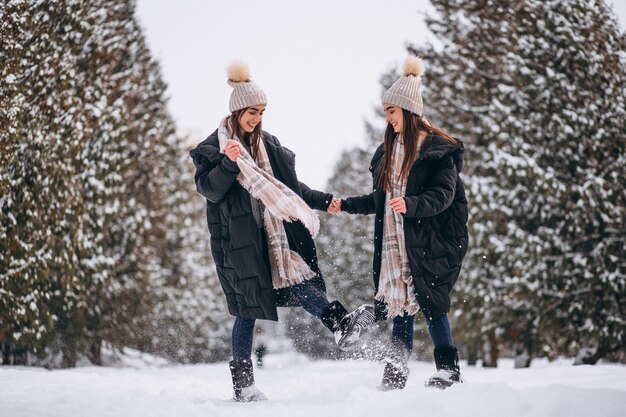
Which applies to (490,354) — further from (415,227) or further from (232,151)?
(232,151)

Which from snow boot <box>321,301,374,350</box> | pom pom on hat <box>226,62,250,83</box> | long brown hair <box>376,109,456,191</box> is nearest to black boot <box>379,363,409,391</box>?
snow boot <box>321,301,374,350</box>

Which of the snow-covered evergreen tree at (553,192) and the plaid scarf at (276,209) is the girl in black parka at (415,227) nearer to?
the plaid scarf at (276,209)

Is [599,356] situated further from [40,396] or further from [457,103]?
[40,396]

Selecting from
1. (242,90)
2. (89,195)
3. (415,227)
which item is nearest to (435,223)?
(415,227)

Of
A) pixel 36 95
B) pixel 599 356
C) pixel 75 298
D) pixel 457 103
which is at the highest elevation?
pixel 457 103

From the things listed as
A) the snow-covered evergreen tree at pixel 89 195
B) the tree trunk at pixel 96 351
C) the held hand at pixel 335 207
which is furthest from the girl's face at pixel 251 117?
the tree trunk at pixel 96 351

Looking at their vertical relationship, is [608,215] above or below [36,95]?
below

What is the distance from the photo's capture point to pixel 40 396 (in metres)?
4.62

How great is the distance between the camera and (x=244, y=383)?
518cm

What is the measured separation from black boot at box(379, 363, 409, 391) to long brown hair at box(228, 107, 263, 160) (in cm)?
189

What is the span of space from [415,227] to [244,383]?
1701 millimetres

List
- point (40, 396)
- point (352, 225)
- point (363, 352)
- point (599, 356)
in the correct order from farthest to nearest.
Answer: point (352, 225), point (599, 356), point (363, 352), point (40, 396)

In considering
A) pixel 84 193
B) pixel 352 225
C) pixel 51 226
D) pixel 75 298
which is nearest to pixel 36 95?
pixel 51 226

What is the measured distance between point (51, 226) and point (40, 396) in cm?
830
